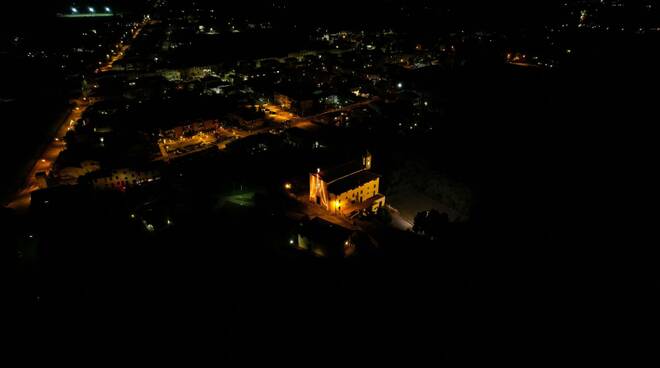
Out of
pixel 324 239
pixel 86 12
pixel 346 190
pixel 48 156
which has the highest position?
pixel 86 12

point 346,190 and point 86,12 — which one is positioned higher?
point 86,12

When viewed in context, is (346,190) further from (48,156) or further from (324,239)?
(48,156)

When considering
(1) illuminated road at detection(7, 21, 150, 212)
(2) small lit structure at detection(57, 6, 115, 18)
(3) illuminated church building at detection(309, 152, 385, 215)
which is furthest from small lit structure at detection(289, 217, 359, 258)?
(2) small lit structure at detection(57, 6, 115, 18)

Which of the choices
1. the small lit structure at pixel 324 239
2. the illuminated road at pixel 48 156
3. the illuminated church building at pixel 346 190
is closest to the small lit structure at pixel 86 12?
the illuminated road at pixel 48 156

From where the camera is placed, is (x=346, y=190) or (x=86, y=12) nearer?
(x=346, y=190)

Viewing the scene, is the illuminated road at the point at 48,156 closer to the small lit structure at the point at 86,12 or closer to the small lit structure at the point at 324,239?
the small lit structure at the point at 324,239

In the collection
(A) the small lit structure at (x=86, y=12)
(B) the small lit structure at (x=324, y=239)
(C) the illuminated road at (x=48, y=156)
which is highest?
(A) the small lit structure at (x=86, y=12)

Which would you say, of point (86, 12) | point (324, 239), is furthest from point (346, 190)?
point (86, 12)

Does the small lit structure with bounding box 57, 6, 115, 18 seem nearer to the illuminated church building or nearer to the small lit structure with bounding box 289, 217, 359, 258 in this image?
the illuminated church building
